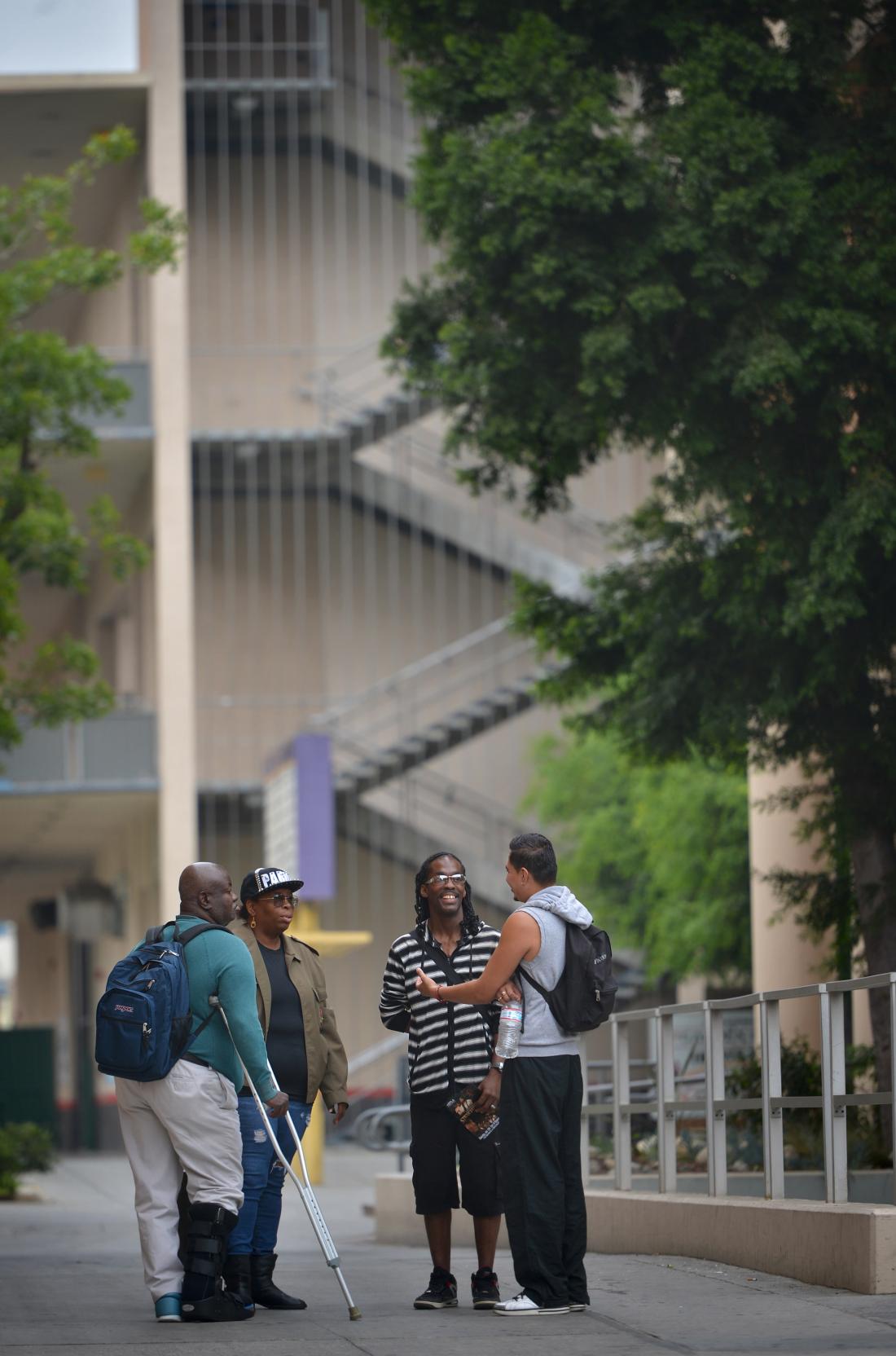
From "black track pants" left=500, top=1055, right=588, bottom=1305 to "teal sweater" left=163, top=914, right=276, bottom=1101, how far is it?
93 cm

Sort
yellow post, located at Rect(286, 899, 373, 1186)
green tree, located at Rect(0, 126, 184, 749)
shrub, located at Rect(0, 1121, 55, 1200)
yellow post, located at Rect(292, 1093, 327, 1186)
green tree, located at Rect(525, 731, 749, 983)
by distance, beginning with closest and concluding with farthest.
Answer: green tree, located at Rect(0, 126, 184, 749), shrub, located at Rect(0, 1121, 55, 1200), yellow post, located at Rect(286, 899, 373, 1186), yellow post, located at Rect(292, 1093, 327, 1186), green tree, located at Rect(525, 731, 749, 983)

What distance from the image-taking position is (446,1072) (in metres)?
8.45

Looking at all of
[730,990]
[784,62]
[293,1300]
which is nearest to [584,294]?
[784,62]

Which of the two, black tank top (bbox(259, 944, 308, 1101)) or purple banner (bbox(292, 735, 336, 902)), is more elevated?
purple banner (bbox(292, 735, 336, 902))

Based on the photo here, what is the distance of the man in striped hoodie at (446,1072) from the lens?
27.6 ft

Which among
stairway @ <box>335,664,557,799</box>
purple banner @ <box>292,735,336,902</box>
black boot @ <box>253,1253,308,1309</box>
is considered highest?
stairway @ <box>335,664,557,799</box>

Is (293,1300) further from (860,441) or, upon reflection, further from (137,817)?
(137,817)

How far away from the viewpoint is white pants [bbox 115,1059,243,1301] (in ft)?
26.2

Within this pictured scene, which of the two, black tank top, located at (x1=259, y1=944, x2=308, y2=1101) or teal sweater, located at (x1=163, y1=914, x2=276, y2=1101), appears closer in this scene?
teal sweater, located at (x1=163, y1=914, x2=276, y2=1101)

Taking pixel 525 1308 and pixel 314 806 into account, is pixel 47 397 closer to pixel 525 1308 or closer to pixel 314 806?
pixel 314 806

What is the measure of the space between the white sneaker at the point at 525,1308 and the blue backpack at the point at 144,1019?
1531 mm

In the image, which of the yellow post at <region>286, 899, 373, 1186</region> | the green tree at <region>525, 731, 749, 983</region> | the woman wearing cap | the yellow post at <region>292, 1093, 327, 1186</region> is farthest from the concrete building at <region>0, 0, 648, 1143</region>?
the woman wearing cap

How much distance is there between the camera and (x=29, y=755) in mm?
27891

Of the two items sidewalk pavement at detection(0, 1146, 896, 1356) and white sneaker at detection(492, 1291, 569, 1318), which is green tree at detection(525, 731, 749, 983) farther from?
white sneaker at detection(492, 1291, 569, 1318)
